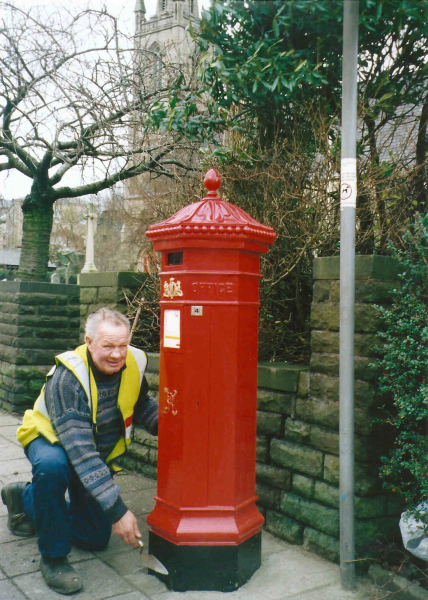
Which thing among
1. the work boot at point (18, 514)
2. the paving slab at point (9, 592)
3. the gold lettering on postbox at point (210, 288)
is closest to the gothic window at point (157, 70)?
the gold lettering on postbox at point (210, 288)

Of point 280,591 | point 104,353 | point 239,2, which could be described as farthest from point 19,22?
point 280,591

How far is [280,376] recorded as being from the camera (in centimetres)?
352

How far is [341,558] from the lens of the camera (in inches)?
113

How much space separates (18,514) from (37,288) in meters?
3.87

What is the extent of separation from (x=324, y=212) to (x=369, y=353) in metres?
1.20

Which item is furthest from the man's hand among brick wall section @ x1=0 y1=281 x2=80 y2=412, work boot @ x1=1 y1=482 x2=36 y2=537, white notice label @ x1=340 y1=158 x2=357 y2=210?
brick wall section @ x1=0 y1=281 x2=80 y2=412

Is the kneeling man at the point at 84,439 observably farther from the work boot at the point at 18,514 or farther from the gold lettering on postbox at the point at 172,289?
the gold lettering on postbox at the point at 172,289

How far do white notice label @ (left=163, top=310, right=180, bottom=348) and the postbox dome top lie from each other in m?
0.41

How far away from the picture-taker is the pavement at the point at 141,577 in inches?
110

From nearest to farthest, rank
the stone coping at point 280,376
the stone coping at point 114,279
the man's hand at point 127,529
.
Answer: the man's hand at point 127,529
the stone coping at point 280,376
the stone coping at point 114,279

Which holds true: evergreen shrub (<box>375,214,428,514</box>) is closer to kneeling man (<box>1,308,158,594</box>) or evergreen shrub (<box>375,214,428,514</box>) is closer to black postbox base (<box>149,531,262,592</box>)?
black postbox base (<box>149,531,262,592</box>)

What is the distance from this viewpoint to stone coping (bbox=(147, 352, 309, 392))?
11.3ft

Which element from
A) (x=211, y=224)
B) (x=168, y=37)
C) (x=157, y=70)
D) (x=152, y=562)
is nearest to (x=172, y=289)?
(x=211, y=224)

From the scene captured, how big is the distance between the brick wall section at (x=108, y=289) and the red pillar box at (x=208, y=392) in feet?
7.47
